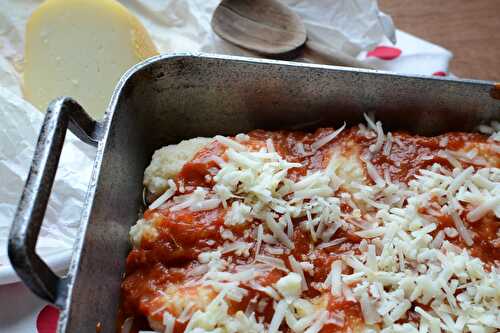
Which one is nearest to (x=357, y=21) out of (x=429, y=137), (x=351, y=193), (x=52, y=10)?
(x=429, y=137)

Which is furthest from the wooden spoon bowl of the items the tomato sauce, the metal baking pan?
the tomato sauce

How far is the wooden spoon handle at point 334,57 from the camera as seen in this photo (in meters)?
1.83

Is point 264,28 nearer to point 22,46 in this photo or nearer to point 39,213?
point 22,46

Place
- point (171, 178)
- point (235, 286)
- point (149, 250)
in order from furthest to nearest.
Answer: point (171, 178)
point (149, 250)
point (235, 286)

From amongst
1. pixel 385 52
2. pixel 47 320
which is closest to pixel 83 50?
pixel 47 320

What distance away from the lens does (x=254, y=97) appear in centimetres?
142

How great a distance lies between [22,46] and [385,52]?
1339 millimetres

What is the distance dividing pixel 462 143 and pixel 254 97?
55 centimetres

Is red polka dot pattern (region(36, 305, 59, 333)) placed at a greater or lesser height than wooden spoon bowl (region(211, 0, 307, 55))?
lesser

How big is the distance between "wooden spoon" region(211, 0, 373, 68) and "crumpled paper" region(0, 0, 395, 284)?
0.05 meters

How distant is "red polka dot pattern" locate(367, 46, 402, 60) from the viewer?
205 centimetres

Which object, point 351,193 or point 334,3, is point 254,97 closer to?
point 351,193

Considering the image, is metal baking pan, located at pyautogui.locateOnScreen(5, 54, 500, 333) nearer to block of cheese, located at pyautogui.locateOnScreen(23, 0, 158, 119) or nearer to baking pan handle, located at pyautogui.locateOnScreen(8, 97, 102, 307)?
baking pan handle, located at pyautogui.locateOnScreen(8, 97, 102, 307)

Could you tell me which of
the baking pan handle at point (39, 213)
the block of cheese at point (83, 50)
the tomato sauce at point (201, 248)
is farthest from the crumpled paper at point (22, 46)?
the baking pan handle at point (39, 213)
